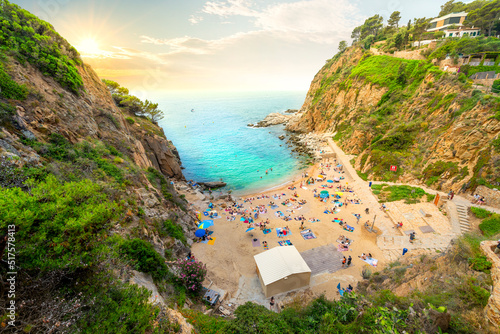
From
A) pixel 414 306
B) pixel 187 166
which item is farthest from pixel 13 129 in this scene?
pixel 187 166

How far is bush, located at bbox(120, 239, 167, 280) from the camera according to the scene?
10.8 meters

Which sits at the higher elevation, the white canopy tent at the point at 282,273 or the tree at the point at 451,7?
the tree at the point at 451,7

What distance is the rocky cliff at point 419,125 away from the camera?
67.5 ft

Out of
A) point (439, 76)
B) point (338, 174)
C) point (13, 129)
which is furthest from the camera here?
point (338, 174)

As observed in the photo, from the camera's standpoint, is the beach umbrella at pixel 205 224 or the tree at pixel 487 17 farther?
the tree at pixel 487 17

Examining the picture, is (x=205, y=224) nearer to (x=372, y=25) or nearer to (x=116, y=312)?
(x=116, y=312)

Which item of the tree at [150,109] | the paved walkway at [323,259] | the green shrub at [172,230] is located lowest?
the paved walkway at [323,259]

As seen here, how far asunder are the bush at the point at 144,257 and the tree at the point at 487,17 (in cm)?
7086

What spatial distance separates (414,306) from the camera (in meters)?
8.31

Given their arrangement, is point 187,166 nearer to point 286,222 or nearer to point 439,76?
point 286,222

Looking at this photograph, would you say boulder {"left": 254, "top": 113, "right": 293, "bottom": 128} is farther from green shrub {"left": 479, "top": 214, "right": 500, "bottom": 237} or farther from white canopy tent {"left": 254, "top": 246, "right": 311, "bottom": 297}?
white canopy tent {"left": 254, "top": 246, "right": 311, "bottom": 297}

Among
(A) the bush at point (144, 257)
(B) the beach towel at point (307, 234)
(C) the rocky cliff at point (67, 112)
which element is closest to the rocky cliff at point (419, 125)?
(B) the beach towel at point (307, 234)

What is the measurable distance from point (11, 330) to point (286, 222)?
72.9ft

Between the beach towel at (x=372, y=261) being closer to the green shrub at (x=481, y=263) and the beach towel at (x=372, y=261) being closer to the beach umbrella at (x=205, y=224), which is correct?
the green shrub at (x=481, y=263)
